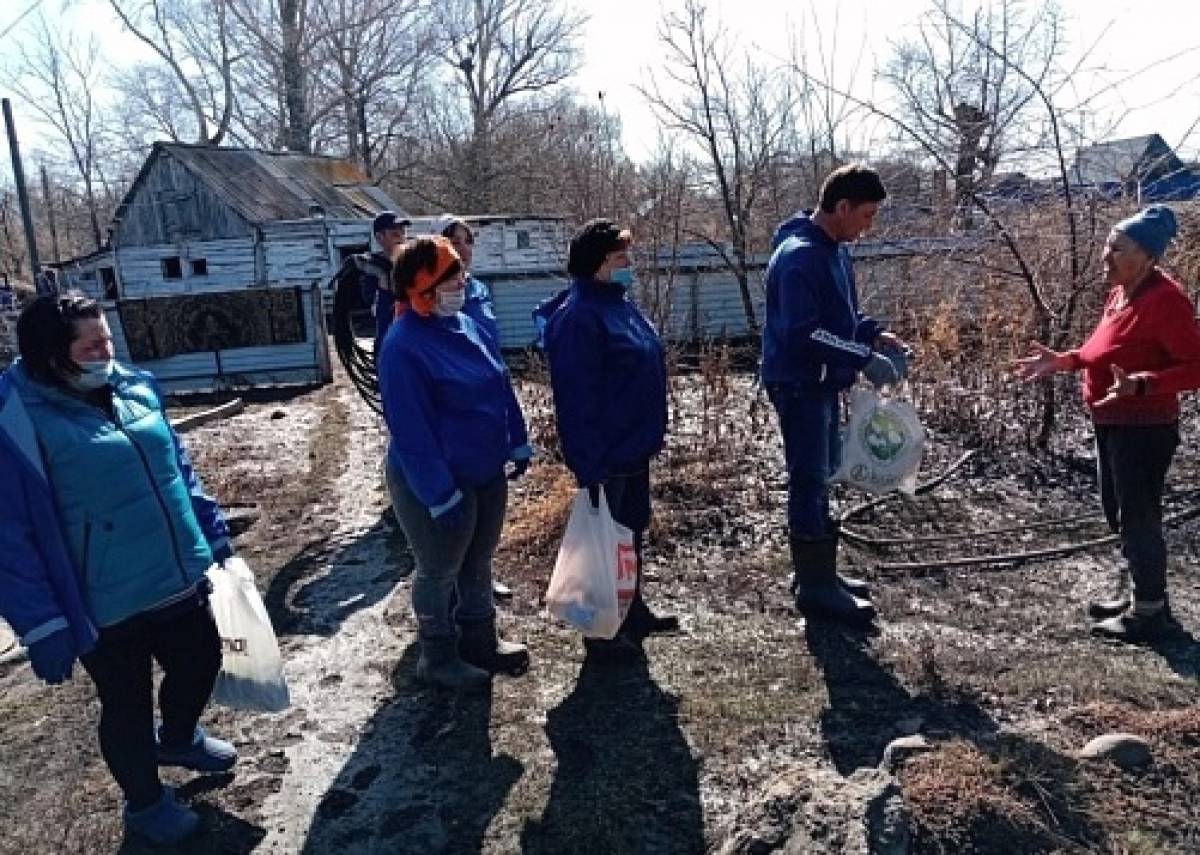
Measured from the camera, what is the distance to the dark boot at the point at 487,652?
12.4ft

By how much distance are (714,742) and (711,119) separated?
27.8 feet

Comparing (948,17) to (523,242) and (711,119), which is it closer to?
(711,119)

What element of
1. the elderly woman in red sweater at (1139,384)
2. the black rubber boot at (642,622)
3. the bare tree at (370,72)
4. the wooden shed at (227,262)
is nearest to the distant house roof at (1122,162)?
the elderly woman in red sweater at (1139,384)

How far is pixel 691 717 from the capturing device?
3.36 m

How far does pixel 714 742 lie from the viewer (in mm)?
3195

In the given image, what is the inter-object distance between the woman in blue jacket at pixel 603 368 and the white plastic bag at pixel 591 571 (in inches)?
3.6

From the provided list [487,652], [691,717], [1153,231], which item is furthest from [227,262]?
[1153,231]

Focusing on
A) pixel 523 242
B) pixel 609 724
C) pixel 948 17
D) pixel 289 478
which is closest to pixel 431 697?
pixel 609 724

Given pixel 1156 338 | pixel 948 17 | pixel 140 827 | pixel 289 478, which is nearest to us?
pixel 140 827

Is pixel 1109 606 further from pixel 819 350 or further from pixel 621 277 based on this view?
pixel 621 277

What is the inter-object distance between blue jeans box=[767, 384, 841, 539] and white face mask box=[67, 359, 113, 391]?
2.38 m

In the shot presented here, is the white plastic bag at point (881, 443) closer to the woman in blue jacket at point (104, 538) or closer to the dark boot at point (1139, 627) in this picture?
the dark boot at point (1139, 627)

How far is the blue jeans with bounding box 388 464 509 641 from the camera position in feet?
11.0

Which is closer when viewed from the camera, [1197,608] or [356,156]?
[1197,608]
